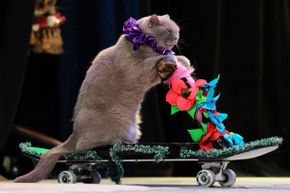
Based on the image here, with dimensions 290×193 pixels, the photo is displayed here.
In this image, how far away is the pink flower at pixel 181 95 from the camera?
202 cm

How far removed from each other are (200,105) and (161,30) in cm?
28

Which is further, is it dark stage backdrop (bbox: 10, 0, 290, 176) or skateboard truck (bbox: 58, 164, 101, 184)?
dark stage backdrop (bbox: 10, 0, 290, 176)

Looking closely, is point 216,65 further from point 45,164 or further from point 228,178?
point 45,164

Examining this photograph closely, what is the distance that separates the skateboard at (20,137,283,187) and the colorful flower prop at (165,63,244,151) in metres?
0.04

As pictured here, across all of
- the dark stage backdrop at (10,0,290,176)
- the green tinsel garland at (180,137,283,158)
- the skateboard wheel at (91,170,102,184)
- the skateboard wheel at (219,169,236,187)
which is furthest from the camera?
the dark stage backdrop at (10,0,290,176)

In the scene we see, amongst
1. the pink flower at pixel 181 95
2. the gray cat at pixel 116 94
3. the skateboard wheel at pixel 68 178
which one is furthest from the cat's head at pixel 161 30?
the skateboard wheel at pixel 68 178

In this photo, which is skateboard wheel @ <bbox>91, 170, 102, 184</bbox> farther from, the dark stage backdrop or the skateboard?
the dark stage backdrop

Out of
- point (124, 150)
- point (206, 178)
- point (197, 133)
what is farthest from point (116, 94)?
point (206, 178)

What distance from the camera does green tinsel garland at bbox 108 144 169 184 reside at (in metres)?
2.01

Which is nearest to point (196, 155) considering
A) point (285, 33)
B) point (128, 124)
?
point (128, 124)

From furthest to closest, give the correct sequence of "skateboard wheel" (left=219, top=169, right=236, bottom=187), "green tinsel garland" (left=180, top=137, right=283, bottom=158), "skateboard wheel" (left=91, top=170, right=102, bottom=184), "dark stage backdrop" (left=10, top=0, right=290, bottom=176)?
1. "dark stage backdrop" (left=10, top=0, right=290, bottom=176)
2. "skateboard wheel" (left=91, top=170, right=102, bottom=184)
3. "skateboard wheel" (left=219, top=169, right=236, bottom=187)
4. "green tinsel garland" (left=180, top=137, right=283, bottom=158)

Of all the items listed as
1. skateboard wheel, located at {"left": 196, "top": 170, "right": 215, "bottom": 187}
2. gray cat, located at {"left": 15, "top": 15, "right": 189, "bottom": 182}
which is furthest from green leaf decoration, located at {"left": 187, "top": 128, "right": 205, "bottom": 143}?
gray cat, located at {"left": 15, "top": 15, "right": 189, "bottom": 182}

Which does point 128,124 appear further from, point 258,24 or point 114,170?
point 258,24

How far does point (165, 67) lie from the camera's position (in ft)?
6.63
